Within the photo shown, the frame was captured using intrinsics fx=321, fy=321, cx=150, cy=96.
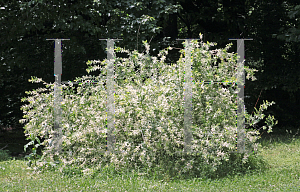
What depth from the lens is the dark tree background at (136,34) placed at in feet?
26.6

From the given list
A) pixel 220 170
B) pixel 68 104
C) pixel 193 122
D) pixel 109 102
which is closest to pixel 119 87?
pixel 109 102

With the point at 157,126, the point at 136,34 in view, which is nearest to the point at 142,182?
the point at 157,126

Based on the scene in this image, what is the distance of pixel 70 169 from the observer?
17.5 feet

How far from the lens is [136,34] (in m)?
8.14

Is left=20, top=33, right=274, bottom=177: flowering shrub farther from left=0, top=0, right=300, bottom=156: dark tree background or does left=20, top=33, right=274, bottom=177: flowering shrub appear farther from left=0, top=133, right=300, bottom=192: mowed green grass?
left=0, top=0, right=300, bottom=156: dark tree background

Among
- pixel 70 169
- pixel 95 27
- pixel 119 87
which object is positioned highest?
pixel 95 27

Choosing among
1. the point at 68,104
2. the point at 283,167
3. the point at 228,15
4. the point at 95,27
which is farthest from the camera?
the point at 228,15

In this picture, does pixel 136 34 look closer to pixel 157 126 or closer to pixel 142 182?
pixel 157 126

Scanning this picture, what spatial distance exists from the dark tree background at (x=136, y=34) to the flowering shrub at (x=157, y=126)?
2556 millimetres

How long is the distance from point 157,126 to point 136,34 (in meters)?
3.60

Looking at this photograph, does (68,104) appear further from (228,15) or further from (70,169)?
(228,15)

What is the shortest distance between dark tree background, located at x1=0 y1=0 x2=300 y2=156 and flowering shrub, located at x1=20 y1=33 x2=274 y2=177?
2.56 m

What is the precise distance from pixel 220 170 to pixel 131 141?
1.51 m

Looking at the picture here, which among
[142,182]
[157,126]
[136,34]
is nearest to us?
[142,182]
